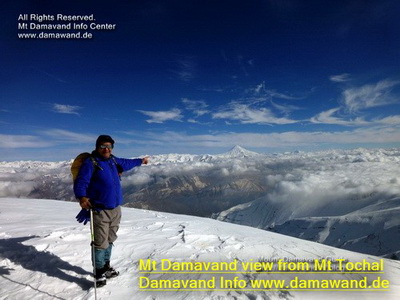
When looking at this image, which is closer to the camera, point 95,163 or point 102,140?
point 95,163

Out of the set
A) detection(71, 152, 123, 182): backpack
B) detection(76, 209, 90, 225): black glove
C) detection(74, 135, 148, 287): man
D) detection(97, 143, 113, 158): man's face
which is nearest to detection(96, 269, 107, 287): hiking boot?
detection(74, 135, 148, 287): man

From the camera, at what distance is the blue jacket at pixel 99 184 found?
4449 mm

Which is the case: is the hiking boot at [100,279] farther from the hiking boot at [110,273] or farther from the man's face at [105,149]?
the man's face at [105,149]

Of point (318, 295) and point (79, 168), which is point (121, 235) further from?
point (318, 295)

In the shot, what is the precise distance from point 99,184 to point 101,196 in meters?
0.24

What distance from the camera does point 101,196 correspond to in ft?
15.4

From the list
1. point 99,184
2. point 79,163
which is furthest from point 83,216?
point 79,163

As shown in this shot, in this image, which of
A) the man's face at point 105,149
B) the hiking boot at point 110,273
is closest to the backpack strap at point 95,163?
the man's face at point 105,149

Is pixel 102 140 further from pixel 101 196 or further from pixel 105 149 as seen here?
pixel 101 196

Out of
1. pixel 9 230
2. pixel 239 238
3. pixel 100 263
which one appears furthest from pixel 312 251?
pixel 9 230

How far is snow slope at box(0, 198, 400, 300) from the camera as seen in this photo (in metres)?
4.12

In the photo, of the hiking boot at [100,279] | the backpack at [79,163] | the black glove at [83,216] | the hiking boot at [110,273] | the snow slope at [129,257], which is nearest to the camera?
the snow slope at [129,257]

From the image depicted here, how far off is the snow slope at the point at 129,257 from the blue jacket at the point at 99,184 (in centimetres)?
159

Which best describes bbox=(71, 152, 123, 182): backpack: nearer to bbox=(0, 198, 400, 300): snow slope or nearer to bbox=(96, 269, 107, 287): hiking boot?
bbox=(96, 269, 107, 287): hiking boot
